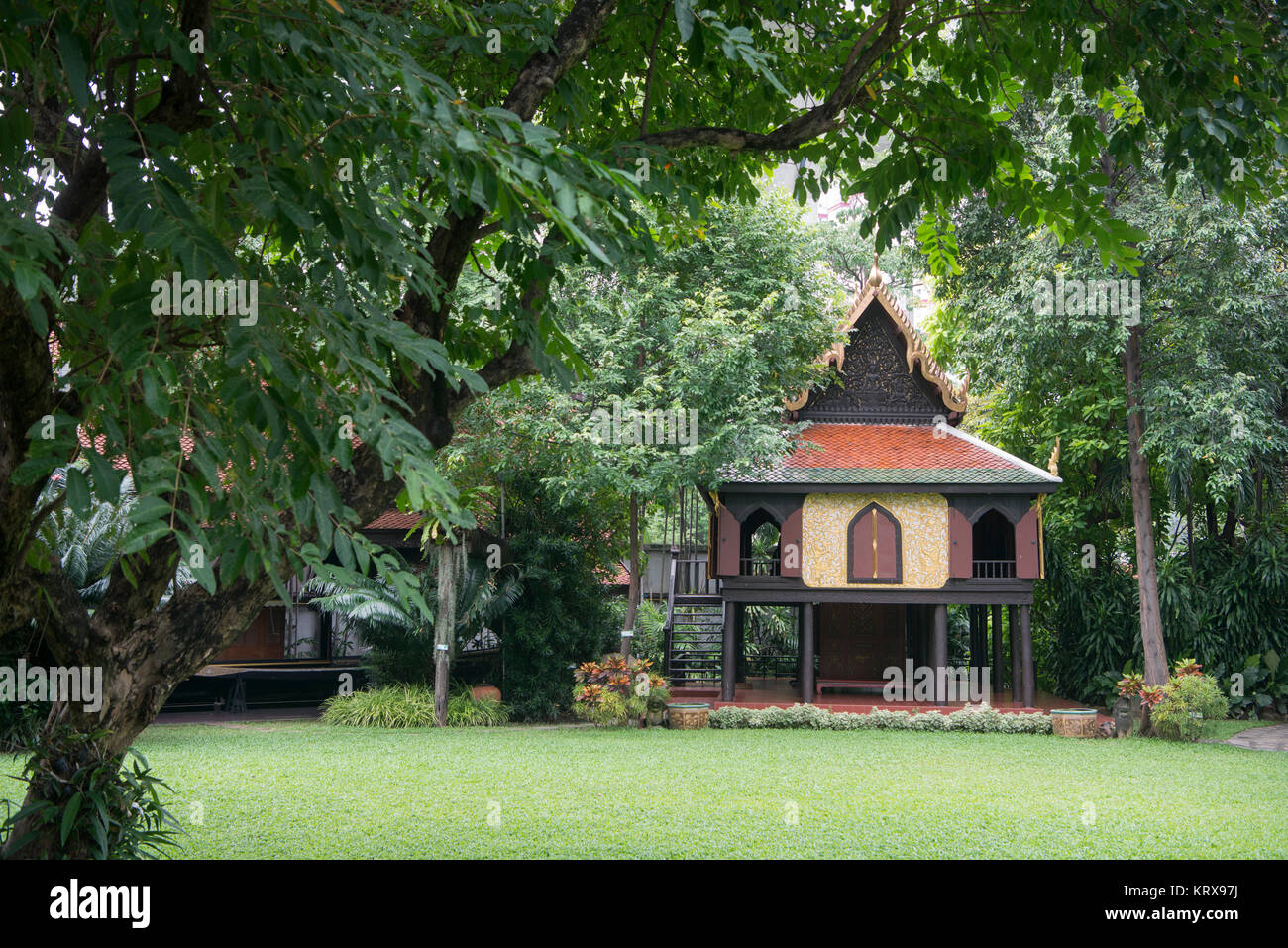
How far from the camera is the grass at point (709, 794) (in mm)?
7719

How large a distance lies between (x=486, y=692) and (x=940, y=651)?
7212 mm

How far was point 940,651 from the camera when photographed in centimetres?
1631

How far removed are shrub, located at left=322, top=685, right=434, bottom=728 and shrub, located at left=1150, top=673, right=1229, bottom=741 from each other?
10.3 m

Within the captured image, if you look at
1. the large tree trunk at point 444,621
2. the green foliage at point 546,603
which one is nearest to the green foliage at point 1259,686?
the green foliage at point 546,603

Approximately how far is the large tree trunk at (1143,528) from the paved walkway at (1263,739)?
130 cm

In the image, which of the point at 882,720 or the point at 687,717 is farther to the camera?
the point at 882,720

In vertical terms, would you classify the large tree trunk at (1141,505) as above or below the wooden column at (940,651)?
above

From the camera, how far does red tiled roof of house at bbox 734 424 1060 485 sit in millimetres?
15852

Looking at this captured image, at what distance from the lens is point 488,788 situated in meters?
10.1

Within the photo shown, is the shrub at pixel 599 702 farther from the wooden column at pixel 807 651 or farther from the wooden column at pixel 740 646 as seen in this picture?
the wooden column at pixel 807 651

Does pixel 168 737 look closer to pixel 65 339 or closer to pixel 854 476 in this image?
pixel 854 476

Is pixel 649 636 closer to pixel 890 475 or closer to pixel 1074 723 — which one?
pixel 890 475

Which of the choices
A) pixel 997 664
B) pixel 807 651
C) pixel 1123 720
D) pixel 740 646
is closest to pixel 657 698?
pixel 807 651

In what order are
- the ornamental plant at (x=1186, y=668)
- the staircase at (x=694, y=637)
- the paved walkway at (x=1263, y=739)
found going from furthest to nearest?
the staircase at (x=694, y=637) < the ornamental plant at (x=1186, y=668) < the paved walkway at (x=1263, y=739)
